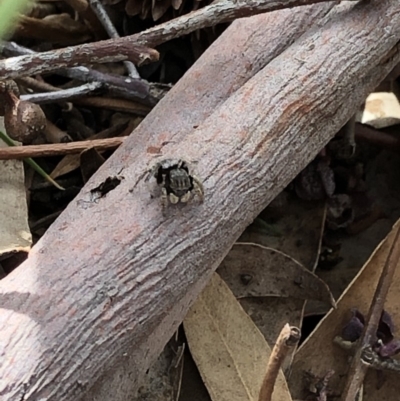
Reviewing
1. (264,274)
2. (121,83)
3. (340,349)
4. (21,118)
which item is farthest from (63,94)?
(340,349)

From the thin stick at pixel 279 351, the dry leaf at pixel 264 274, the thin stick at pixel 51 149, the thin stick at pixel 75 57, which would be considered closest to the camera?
the thin stick at pixel 279 351

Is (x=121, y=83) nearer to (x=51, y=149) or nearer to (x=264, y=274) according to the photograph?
(x=51, y=149)

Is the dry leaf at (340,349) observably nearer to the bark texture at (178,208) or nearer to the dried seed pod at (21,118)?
the bark texture at (178,208)

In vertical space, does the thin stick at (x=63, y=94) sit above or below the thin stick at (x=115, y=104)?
above

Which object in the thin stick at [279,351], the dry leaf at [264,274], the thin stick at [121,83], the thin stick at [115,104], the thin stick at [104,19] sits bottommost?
the dry leaf at [264,274]

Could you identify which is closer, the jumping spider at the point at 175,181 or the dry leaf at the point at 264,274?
the jumping spider at the point at 175,181

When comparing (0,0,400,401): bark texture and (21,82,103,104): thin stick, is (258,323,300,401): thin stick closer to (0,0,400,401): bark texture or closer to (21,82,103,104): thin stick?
(0,0,400,401): bark texture

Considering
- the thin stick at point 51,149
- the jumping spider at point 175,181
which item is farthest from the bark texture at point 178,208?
the thin stick at point 51,149
